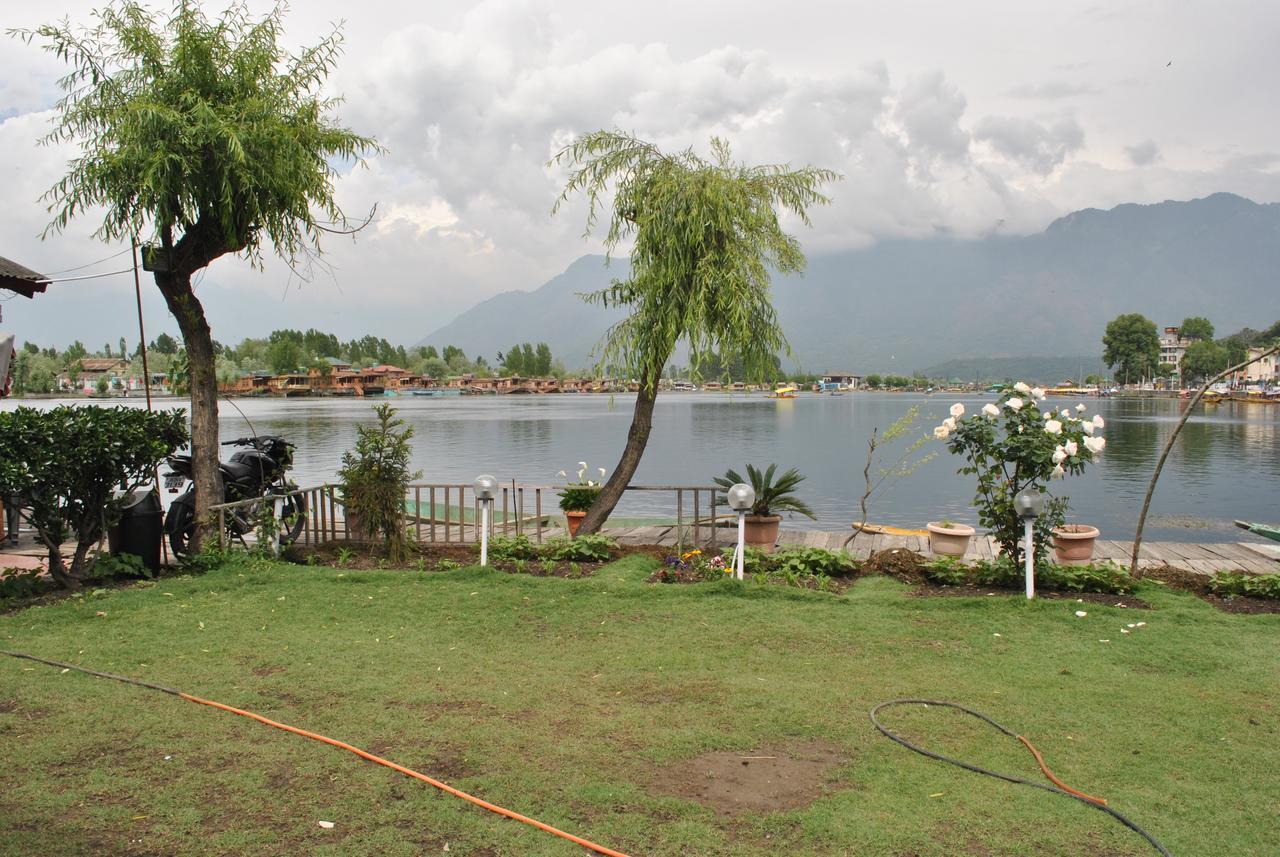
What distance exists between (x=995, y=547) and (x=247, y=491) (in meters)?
9.73

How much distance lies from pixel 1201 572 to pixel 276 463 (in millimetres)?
10833

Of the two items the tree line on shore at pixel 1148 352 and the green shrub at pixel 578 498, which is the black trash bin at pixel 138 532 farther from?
the tree line on shore at pixel 1148 352

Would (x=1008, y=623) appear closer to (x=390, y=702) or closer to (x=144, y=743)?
(x=390, y=702)

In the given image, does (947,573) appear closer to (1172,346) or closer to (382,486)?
(382,486)

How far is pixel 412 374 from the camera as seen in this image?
178500 millimetres

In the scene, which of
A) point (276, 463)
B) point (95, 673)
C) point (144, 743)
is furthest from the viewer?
point (276, 463)

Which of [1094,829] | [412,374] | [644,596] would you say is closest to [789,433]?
[644,596]

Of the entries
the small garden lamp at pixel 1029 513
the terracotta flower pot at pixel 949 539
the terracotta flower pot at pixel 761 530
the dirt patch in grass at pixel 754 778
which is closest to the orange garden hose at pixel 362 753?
the dirt patch in grass at pixel 754 778

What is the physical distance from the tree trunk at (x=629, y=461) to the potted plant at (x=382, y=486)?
2.35 metres

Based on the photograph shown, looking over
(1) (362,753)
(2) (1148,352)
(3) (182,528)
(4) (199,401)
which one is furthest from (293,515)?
(2) (1148,352)

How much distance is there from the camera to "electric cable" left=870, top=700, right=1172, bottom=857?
3185mm

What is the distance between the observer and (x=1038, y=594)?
23.4 ft

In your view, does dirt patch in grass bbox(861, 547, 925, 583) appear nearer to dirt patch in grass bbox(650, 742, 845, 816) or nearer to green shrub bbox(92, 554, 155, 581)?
dirt patch in grass bbox(650, 742, 845, 816)

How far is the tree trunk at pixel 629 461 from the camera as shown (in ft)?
32.2
